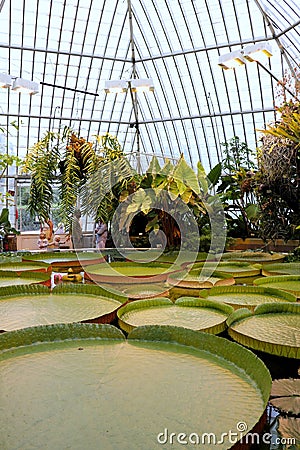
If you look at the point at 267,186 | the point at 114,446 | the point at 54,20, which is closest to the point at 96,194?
the point at 267,186

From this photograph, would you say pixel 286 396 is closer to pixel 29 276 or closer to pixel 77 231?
pixel 29 276

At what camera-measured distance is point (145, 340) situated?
2.29m

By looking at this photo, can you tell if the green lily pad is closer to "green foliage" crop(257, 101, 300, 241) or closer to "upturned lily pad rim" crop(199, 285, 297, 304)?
"upturned lily pad rim" crop(199, 285, 297, 304)

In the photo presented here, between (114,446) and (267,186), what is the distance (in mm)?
5355

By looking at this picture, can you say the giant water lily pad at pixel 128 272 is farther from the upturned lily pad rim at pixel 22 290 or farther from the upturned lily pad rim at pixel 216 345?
the upturned lily pad rim at pixel 216 345

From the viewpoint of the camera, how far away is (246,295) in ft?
11.6

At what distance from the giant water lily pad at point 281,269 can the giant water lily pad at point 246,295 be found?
106cm

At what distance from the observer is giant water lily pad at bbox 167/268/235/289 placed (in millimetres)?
3908

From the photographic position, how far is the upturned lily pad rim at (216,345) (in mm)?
1672

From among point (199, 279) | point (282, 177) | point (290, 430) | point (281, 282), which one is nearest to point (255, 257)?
point (282, 177)

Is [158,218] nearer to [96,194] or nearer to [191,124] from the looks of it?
[96,194]
